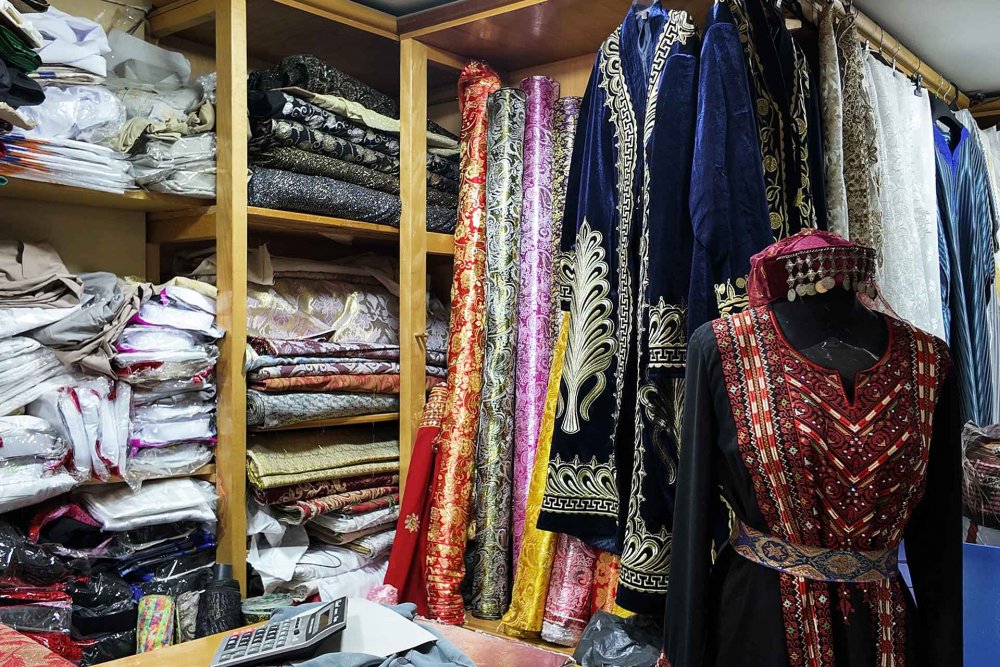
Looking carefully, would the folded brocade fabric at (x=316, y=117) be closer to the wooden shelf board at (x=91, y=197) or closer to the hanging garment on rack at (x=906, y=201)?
the wooden shelf board at (x=91, y=197)

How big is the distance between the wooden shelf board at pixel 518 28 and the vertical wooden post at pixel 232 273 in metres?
0.53

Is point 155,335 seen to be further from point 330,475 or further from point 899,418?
point 899,418

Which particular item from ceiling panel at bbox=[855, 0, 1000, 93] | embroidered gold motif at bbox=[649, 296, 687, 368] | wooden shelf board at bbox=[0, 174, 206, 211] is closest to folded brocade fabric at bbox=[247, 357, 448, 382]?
wooden shelf board at bbox=[0, 174, 206, 211]

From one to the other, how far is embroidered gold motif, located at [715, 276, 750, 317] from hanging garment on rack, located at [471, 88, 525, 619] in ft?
2.73

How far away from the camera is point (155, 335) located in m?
2.03

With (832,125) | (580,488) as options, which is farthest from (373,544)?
(832,125)

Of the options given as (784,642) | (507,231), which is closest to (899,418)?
(784,642)

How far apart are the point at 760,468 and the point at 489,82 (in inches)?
62.5

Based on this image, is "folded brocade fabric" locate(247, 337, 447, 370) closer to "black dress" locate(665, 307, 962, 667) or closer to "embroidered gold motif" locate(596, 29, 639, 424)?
"embroidered gold motif" locate(596, 29, 639, 424)

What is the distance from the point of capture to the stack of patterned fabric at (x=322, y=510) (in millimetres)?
2260

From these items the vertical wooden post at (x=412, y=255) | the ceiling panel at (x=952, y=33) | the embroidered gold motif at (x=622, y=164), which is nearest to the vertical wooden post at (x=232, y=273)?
the vertical wooden post at (x=412, y=255)

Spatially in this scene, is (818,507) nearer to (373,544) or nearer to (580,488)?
(580,488)

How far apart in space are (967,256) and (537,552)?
146 centimetres

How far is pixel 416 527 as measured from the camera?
234 cm
